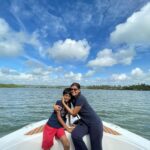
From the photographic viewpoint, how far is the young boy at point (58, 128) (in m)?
3.84

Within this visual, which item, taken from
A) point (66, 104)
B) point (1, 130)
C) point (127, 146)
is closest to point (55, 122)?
point (66, 104)

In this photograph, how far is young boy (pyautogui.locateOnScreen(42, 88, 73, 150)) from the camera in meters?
3.84

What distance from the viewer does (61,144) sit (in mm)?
3992

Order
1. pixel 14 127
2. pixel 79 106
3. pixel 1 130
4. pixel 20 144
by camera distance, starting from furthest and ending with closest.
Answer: pixel 14 127, pixel 1 130, pixel 20 144, pixel 79 106

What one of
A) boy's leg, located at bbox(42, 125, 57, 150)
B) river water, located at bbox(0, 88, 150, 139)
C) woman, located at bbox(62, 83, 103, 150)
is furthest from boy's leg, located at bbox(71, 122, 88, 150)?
river water, located at bbox(0, 88, 150, 139)

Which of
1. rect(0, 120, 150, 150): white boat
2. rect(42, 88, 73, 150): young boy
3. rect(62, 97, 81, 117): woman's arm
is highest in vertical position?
rect(62, 97, 81, 117): woman's arm

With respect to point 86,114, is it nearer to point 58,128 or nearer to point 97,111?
point 58,128

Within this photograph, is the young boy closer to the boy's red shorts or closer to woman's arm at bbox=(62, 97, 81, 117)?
the boy's red shorts

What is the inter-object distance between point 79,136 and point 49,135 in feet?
1.73

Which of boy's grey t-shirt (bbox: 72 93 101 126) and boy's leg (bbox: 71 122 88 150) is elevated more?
boy's grey t-shirt (bbox: 72 93 101 126)

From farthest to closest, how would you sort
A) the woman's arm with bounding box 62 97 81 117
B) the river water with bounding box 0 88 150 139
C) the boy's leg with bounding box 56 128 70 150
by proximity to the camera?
the river water with bounding box 0 88 150 139, the boy's leg with bounding box 56 128 70 150, the woman's arm with bounding box 62 97 81 117

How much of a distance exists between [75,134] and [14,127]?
680 centimetres

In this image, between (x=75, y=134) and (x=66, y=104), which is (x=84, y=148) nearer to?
(x=75, y=134)

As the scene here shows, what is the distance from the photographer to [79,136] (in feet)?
12.0
